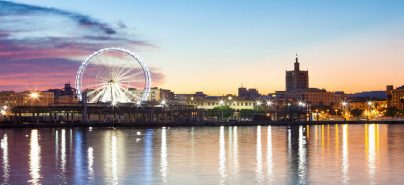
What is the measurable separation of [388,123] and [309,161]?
15070cm

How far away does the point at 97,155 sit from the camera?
59.1m

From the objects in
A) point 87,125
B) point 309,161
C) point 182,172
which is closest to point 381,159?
point 309,161

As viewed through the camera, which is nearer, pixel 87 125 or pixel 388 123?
pixel 87 125

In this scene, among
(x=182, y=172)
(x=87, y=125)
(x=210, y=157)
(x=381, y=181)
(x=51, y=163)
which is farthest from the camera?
(x=87, y=125)

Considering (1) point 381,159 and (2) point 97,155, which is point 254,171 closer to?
(1) point 381,159

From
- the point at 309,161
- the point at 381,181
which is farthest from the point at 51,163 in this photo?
the point at 381,181

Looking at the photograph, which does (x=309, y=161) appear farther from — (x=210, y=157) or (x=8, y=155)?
(x=8, y=155)

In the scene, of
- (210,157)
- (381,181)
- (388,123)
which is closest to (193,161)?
(210,157)

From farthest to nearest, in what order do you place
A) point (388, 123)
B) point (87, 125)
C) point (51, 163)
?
1. point (388, 123)
2. point (87, 125)
3. point (51, 163)

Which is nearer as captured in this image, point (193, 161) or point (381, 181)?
point (381, 181)

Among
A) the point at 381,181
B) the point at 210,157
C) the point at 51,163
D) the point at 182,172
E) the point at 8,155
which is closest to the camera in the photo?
the point at 381,181

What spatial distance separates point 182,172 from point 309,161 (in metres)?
12.9

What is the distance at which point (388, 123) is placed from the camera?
7633 inches

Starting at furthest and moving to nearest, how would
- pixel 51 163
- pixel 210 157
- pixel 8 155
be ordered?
pixel 8 155, pixel 210 157, pixel 51 163
